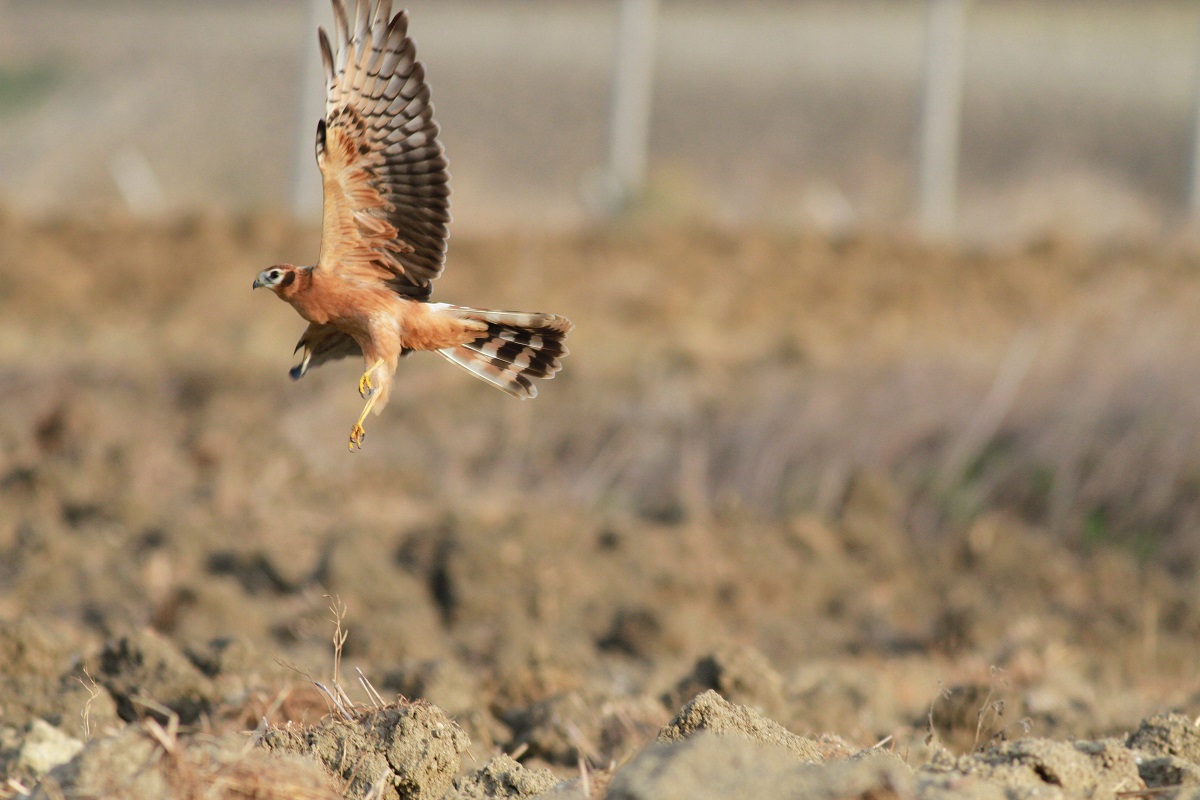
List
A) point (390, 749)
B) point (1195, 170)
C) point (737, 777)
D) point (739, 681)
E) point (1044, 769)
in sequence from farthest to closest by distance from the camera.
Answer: point (1195, 170) → point (739, 681) → point (390, 749) → point (1044, 769) → point (737, 777)

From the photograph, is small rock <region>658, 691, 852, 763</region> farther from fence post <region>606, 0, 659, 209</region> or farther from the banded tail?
fence post <region>606, 0, 659, 209</region>

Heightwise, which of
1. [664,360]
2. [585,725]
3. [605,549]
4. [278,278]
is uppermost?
[278,278]

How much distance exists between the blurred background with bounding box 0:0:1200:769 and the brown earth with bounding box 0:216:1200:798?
0.04 m

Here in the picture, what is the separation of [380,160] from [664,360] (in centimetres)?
792

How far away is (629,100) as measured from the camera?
14930mm

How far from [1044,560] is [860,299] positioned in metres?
5.97

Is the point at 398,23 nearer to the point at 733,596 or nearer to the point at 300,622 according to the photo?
the point at 300,622

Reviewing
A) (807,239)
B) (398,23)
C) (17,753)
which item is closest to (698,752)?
(17,753)

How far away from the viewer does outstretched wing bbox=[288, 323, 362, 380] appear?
120 inches

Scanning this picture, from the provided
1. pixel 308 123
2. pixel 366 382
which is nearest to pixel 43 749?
pixel 366 382

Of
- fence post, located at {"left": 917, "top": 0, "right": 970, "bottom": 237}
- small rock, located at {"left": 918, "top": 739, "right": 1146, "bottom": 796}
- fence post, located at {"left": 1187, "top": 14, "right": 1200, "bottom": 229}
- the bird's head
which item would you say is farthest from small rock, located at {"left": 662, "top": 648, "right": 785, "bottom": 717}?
fence post, located at {"left": 1187, "top": 14, "right": 1200, "bottom": 229}

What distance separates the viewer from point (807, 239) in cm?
1496

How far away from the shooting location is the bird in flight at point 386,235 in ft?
9.45

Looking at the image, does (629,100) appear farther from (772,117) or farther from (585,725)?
(585,725)
